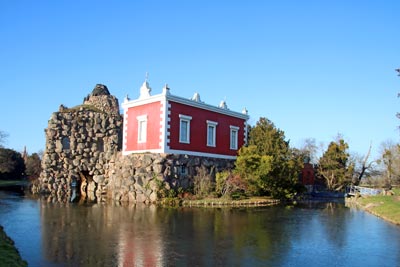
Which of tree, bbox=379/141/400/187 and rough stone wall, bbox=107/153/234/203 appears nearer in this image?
rough stone wall, bbox=107/153/234/203

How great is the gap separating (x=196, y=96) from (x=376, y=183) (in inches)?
1039

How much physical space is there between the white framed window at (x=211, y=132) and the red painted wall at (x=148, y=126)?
389cm

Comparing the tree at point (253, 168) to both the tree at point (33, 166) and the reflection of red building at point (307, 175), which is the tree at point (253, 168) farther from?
the tree at point (33, 166)

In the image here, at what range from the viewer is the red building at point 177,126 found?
21.8 metres

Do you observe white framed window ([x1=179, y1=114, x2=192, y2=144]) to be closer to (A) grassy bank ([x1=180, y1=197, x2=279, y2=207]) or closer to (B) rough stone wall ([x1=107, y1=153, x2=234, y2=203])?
(B) rough stone wall ([x1=107, y1=153, x2=234, y2=203])

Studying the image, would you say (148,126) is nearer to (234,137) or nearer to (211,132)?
(211,132)

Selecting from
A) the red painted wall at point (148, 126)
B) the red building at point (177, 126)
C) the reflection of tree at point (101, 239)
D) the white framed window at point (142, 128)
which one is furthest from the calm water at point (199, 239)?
the white framed window at point (142, 128)

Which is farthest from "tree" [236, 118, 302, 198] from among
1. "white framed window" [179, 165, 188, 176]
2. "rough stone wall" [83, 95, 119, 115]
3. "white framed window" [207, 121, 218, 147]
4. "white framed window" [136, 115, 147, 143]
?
"rough stone wall" [83, 95, 119, 115]

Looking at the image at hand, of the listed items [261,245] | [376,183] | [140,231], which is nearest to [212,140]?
[140,231]

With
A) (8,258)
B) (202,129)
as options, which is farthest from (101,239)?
(202,129)

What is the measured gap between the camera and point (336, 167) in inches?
1282

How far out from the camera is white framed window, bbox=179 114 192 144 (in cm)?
2247

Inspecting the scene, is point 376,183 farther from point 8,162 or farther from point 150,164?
point 8,162

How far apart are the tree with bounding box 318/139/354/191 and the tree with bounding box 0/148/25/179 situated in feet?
118
